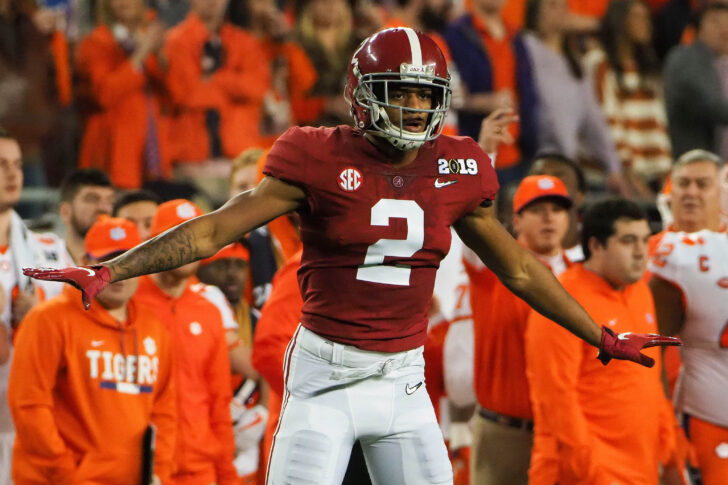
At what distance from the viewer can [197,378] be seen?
535 cm

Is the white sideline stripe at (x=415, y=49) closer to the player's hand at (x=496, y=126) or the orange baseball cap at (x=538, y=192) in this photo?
the player's hand at (x=496, y=126)

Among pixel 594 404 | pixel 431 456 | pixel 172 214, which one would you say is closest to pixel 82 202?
pixel 172 214

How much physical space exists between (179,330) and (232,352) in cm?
77

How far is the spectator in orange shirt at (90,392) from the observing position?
15.4 ft

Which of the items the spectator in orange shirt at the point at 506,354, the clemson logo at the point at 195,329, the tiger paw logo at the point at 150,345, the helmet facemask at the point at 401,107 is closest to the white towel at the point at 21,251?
the clemson logo at the point at 195,329

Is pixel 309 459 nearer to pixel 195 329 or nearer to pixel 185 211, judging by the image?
pixel 195 329

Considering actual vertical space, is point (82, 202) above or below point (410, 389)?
above

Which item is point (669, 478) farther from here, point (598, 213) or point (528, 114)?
point (528, 114)

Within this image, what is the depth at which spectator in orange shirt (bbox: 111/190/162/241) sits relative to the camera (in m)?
6.37

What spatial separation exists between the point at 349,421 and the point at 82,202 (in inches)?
132

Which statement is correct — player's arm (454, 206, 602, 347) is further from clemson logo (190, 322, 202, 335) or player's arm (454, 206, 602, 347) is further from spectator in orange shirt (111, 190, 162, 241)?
spectator in orange shirt (111, 190, 162, 241)

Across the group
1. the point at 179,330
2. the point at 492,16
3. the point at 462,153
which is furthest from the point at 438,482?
the point at 492,16

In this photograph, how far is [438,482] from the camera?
3.74 meters

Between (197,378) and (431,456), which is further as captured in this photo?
(197,378)
